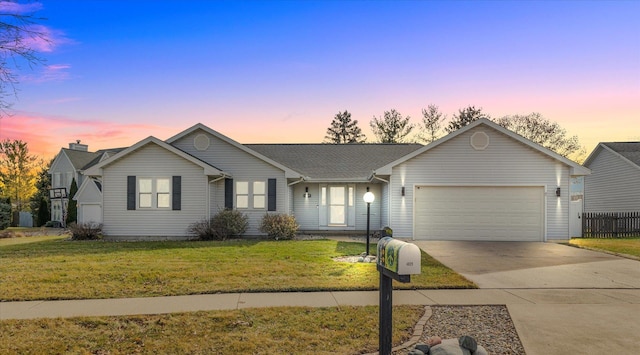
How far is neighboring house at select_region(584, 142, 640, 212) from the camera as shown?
22.9m

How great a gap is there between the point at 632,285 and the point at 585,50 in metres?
10.6

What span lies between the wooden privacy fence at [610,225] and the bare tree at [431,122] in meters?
28.2

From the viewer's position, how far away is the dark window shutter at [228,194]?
18.7 meters

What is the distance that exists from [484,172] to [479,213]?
67.3 inches

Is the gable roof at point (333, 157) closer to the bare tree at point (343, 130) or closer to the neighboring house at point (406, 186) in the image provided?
the neighboring house at point (406, 186)

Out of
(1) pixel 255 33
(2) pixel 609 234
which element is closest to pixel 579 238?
(2) pixel 609 234

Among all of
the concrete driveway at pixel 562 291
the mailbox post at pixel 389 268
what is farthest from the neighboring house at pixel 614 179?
the mailbox post at pixel 389 268

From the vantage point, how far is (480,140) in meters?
17.3

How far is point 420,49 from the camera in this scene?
16203 millimetres

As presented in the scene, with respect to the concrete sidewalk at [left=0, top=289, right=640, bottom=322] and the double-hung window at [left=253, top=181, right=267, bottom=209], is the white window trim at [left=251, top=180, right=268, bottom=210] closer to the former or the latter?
the double-hung window at [left=253, top=181, right=267, bottom=209]

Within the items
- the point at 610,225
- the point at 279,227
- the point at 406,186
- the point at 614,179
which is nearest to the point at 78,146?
the point at 279,227

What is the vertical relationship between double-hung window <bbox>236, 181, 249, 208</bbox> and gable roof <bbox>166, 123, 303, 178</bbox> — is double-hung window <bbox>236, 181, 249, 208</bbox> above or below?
below

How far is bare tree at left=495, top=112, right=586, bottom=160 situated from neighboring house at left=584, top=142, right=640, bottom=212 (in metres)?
17.4

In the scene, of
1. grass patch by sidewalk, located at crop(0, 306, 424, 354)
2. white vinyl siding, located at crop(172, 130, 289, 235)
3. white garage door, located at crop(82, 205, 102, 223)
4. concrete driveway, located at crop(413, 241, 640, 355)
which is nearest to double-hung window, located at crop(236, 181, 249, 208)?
white vinyl siding, located at crop(172, 130, 289, 235)
